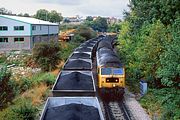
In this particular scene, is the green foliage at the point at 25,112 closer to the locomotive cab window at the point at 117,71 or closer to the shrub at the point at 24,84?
the locomotive cab window at the point at 117,71

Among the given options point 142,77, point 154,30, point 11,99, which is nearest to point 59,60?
point 142,77

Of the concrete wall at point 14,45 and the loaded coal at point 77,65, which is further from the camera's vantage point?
the concrete wall at point 14,45

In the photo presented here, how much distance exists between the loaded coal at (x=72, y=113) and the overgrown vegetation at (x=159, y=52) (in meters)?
3.94

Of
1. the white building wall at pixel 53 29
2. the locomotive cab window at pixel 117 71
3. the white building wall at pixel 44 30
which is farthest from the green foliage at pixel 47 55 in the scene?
the white building wall at pixel 53 29

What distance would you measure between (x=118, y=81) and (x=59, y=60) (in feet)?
53.7

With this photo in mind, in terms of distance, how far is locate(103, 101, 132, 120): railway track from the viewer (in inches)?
753

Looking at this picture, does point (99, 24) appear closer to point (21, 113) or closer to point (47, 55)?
point (47, 55)

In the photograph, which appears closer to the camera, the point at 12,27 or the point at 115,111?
the point at 115,111

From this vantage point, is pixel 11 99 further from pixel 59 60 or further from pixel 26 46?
pixel 26 46

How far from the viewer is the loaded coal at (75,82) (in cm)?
1717

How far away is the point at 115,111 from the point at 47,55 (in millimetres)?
18201

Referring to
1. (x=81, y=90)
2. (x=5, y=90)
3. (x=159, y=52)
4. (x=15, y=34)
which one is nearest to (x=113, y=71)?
(x=159, y=52)

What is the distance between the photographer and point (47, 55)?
1467 inches

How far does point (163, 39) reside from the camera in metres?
24.0
